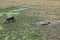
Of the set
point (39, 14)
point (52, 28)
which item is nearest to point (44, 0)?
point (39, 14)

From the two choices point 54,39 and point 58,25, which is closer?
point 54,39

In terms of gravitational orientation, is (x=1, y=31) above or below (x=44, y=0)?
above

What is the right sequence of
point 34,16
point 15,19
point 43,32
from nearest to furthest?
point 43,32, point 15,19, point 34,16

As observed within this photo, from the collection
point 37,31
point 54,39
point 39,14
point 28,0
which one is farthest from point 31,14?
point 28,0

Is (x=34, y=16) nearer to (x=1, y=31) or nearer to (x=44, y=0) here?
(x=1, y=31)

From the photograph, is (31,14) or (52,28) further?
(31,14)

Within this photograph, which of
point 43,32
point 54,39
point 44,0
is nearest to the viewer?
point 54,39

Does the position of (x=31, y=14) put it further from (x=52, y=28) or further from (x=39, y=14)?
(x=52, y=28)

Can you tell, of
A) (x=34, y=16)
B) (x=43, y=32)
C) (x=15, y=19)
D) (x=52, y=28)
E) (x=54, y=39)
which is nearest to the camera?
(x=54, y=39)

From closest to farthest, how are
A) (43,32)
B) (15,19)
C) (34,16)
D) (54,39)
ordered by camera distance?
(54,39) → (43,32) → (15,19) → (34,16)
